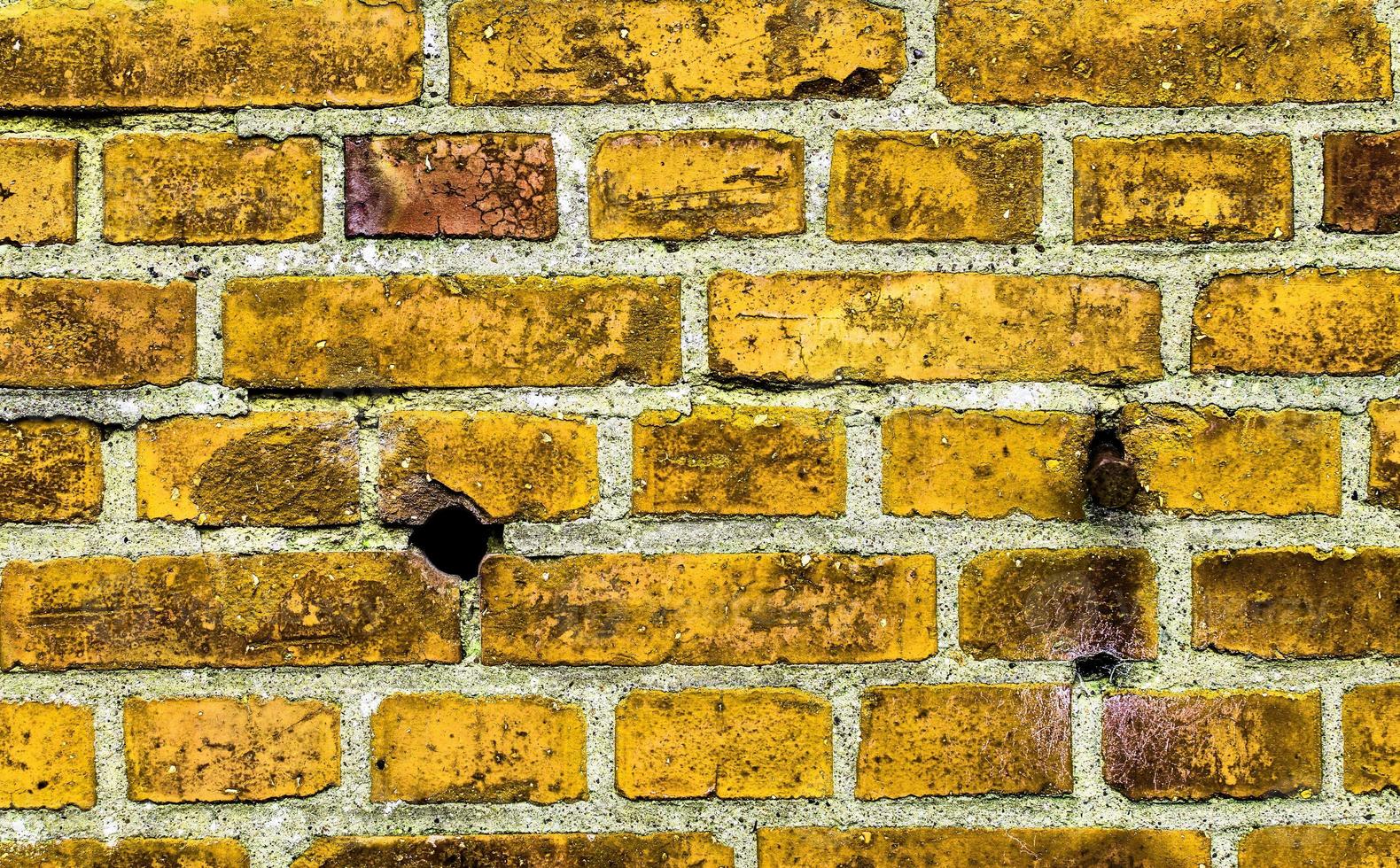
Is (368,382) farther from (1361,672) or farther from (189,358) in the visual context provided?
(1361,672)

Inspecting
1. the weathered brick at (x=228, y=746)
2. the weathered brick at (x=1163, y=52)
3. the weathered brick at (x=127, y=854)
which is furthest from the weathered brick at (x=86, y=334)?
the weathered brick at (x=1163, y=52)

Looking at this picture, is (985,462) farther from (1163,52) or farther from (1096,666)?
(1163,52)

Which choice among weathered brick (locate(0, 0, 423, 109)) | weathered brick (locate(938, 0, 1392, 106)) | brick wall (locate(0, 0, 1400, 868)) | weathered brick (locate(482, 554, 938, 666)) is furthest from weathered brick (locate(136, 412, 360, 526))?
weathered brick (locate(938, 0, 1392, 106))

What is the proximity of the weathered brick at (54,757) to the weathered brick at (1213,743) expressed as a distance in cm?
81

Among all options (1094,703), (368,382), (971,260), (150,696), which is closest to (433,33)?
(368,382)

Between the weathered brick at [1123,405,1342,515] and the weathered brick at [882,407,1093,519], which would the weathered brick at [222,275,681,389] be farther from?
the weathered brick at [1123,405,1342,515]

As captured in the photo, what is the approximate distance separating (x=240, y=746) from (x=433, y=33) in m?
0.59

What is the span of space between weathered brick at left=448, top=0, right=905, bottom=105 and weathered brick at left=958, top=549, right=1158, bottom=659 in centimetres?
39

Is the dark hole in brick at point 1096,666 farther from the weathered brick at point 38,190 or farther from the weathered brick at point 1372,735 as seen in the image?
the weathered brick at point 38,190

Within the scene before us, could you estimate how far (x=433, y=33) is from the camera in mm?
682

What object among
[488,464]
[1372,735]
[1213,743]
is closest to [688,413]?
[488,464]

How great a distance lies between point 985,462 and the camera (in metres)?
0.68

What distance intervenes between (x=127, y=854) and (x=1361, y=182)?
111 cm

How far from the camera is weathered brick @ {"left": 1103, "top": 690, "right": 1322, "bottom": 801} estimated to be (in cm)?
69
